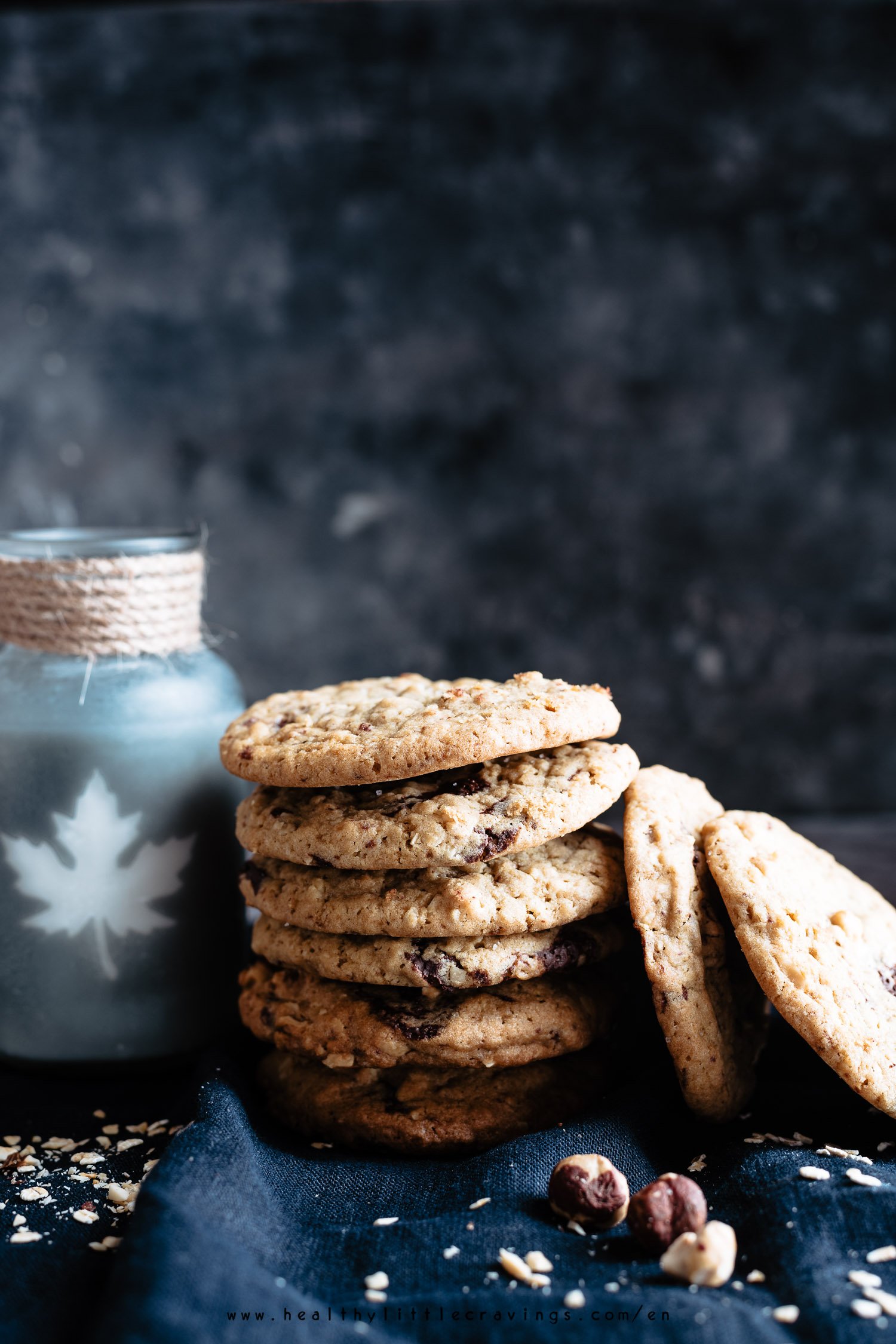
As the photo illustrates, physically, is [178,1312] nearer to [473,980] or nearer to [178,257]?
[473,980]

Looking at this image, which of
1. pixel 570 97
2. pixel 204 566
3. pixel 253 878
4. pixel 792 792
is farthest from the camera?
pixel 792 792

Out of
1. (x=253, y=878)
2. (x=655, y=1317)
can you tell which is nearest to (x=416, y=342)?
(x=253, y=878)

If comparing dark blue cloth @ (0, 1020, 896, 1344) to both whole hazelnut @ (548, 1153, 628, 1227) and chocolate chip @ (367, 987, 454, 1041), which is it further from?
chocolate chip @ (367, 987, 454, 1041)

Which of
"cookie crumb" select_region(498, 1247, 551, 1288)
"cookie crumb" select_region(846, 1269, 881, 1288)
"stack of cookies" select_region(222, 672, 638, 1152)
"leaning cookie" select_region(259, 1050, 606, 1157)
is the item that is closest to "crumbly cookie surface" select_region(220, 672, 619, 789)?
"stack of cookies" select_region(222, 672, 638, 1152)

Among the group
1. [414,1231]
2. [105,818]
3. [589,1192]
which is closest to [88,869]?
[105,818]

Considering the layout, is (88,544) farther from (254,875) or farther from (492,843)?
(492,843)
